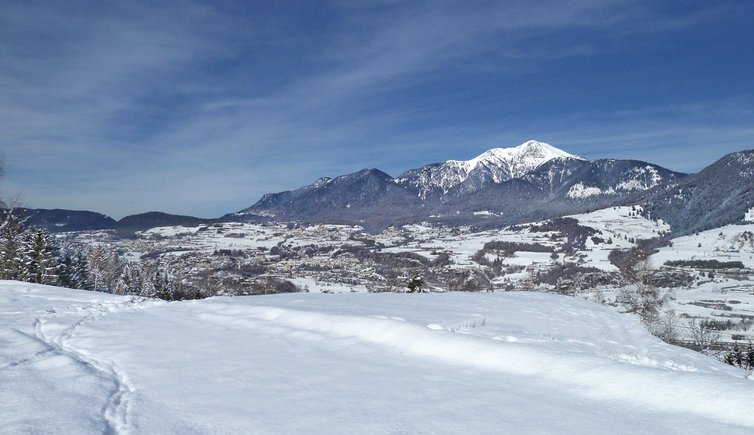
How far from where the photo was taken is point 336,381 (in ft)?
18.8

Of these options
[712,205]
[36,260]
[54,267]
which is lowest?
[54,267]

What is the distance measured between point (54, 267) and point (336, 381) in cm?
3624

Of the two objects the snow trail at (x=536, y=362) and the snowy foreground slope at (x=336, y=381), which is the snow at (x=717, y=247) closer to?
the snow trail at (x=536, y=362)

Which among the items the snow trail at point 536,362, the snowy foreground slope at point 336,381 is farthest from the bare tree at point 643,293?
the snow trail at point 536,362

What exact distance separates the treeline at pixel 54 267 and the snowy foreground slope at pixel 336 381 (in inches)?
995

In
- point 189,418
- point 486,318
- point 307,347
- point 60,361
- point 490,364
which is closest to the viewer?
point 189,418

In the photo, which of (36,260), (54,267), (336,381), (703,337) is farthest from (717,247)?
(336,381)

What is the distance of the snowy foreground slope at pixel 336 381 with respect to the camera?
4305 millimetres

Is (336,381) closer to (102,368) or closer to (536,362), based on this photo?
(536,362)

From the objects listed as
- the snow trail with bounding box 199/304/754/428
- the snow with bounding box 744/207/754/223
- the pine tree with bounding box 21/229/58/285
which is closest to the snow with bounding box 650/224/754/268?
the snow with bounding box 744/207/754/223

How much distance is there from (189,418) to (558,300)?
16748 mm

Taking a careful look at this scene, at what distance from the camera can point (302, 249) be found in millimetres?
143000

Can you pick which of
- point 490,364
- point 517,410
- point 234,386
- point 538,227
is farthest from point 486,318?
point 538,227

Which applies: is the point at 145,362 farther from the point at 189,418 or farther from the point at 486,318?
the point at 486,318
